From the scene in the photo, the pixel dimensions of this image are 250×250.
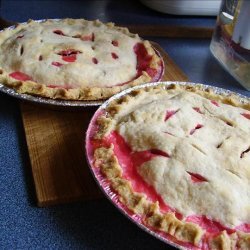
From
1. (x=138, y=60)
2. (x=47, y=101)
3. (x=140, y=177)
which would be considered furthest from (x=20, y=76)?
(x=140, y=177)

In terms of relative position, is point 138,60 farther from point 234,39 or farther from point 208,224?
point 208,224

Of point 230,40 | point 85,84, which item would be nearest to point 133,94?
point 85,84

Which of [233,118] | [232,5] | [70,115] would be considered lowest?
[70,115]

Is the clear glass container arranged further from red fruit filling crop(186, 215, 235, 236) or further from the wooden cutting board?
red fruit filling crop(186, 215, 235, 236)

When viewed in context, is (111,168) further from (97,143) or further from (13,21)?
(13,21)

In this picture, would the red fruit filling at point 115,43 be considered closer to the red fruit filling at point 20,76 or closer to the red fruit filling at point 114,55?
the red fruit filling at point 114,55

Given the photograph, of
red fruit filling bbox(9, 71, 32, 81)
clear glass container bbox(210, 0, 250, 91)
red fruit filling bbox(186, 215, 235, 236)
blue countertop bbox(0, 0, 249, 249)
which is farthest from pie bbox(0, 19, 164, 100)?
red fruit filling bbox(186, 215, 235, 236)
